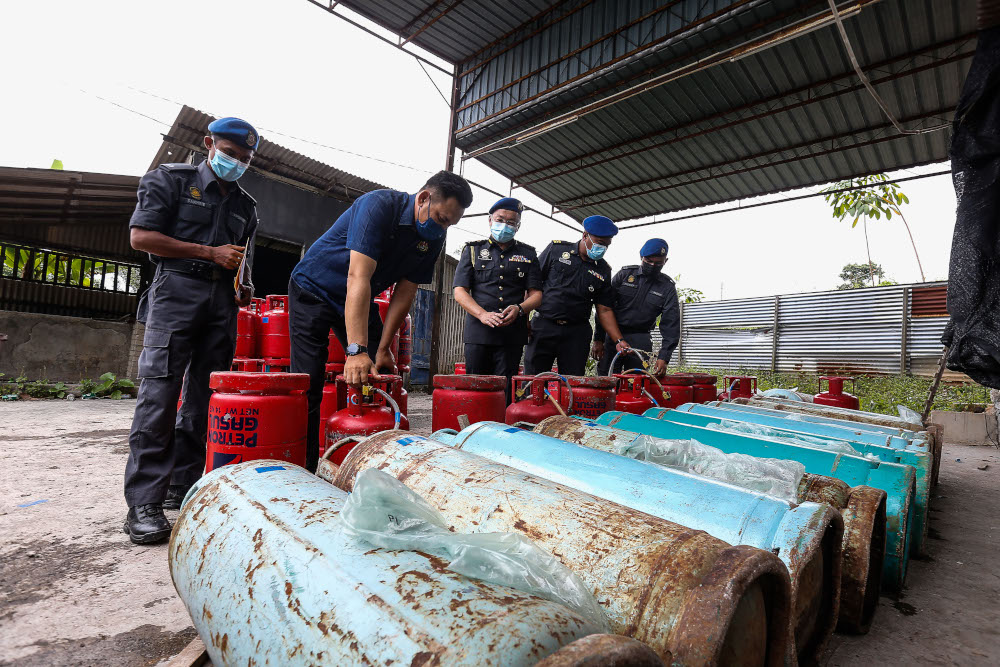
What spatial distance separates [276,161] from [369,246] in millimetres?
6694

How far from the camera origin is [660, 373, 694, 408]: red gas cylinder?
4.17 meters

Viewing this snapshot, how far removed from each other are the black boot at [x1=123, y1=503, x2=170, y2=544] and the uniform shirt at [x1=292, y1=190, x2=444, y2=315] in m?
1.10

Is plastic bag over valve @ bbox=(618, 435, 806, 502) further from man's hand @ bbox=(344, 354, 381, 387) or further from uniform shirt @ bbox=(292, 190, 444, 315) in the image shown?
uniform shirt @ bbox=(292, 190, 444, 315)

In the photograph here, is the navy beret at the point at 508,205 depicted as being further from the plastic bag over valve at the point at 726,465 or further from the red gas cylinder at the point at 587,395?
the plastic bag over valve at the point at 726,465

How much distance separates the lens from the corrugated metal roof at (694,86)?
17.9 ft

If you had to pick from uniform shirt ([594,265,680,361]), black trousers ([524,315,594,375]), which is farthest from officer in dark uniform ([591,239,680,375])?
black trousers ([524,315,594,375])

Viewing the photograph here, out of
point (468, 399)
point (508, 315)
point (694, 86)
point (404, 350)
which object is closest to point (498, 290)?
point (508, 315)

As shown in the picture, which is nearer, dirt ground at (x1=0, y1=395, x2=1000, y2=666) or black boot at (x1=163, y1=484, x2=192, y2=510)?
dirt ground at (x1=0, y1=395, x2=1000, y2=666)

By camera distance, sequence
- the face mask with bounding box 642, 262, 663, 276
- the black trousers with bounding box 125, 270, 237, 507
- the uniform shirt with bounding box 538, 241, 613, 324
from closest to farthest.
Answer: the black trousers with bounding box 125, 270, 237, 507
the uniform shirt with bounding box 538, 241, 613, 324
the face mask with bounding box 642, 262, 663, 276

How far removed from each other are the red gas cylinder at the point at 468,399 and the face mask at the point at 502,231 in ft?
4.22

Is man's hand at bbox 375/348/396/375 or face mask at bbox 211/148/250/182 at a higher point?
face mask at bbox 211/148/250/182

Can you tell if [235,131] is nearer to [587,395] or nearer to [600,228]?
[587,395]

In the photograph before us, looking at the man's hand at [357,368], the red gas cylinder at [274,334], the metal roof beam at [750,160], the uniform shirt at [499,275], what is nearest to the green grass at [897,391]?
the metal roof beam at [750,160]

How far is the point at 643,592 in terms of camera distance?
0.93 m
